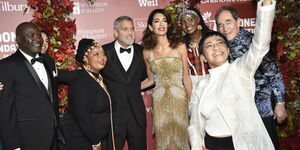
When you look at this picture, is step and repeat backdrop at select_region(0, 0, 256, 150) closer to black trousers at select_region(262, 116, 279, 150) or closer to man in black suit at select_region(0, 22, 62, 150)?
man in black suit at select_region(0, 22, 62, 150)

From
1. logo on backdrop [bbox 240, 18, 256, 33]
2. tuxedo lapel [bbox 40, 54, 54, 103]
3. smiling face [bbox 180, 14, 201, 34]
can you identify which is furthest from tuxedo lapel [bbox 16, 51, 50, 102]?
logo on backdrop [bbox 240, 18, 256, 33]

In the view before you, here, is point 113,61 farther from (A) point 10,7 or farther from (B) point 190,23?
(A) point 10,7

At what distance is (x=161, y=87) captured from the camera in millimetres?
3576

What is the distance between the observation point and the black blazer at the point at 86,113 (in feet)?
9.41

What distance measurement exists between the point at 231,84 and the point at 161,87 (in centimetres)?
166

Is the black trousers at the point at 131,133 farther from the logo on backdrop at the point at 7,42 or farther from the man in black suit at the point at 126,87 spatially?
the logo on backdrop at the point at 7,42

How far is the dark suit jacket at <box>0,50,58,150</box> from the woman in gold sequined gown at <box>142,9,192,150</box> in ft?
4.49

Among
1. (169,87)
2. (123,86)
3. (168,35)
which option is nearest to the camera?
(123,86)

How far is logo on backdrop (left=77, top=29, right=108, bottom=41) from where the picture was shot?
4.19 m

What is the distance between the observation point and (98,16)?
421 cm

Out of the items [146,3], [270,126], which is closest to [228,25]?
[270,126]

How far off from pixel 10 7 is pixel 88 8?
1.08 meters

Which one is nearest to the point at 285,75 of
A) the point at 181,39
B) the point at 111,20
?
the point at 181,39

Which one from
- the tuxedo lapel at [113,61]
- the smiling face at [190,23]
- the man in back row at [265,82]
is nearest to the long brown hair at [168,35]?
the smiling face at [190,23]
